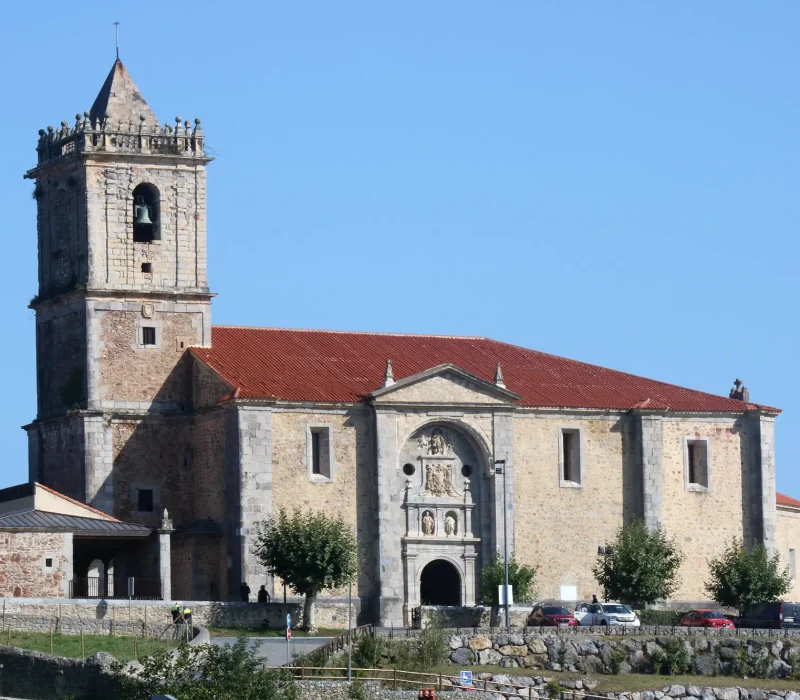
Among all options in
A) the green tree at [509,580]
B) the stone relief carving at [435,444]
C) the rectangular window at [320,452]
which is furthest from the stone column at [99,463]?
the green tree at [509,580]

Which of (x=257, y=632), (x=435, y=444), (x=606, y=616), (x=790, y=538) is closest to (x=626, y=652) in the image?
(x=606, y=616)

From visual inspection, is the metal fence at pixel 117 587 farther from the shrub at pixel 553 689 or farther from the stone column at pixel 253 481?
the shrub at pixel 553 689

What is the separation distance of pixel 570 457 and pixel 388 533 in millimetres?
7958

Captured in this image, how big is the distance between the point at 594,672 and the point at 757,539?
18.0m

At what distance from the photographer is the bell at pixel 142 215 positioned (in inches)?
3632

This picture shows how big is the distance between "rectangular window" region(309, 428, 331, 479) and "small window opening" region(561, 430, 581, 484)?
885 cm

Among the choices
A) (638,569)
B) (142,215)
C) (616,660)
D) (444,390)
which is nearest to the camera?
(616,660)

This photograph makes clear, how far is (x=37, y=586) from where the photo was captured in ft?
269

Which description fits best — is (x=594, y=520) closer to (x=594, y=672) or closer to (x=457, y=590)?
(x=457, y=590)

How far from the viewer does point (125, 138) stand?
303 ft

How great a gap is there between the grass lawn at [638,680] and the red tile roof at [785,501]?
21.5 meters

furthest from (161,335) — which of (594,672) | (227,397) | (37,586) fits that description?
(594,672)

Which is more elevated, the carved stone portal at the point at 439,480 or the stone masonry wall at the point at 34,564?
the carved stone portal at the point at 439,480

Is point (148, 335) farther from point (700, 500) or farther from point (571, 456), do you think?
point (700, 500)
